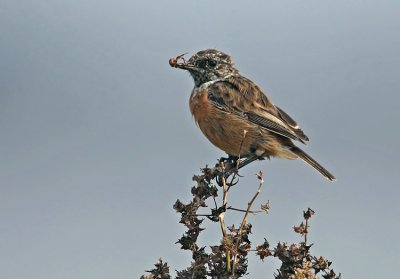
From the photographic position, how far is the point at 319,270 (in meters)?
4.95

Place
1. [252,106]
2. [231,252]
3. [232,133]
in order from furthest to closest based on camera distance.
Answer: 1. [252,106]
2. [232,133]
3. [231,252]

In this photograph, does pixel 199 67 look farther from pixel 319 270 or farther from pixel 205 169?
pixel 319 270

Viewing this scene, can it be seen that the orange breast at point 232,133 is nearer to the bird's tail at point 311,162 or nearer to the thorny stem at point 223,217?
the bird's tail at point 311,162

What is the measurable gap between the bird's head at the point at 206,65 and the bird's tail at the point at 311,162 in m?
1.31

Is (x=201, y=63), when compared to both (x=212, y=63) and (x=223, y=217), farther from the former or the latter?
(x=223, y=217)

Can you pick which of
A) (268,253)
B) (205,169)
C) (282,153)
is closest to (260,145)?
(282,153)

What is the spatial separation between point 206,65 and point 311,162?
1.69 m

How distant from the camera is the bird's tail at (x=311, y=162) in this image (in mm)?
8586

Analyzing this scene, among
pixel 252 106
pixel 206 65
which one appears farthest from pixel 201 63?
pixel 252 106

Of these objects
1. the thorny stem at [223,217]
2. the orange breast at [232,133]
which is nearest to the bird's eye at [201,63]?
the orange breast at [232,133]

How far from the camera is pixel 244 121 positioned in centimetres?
886

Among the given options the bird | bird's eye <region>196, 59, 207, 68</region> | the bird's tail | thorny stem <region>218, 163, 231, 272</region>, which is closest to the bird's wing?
the bird

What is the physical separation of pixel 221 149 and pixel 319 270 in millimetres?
3825

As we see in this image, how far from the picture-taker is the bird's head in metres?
→ 9.57
